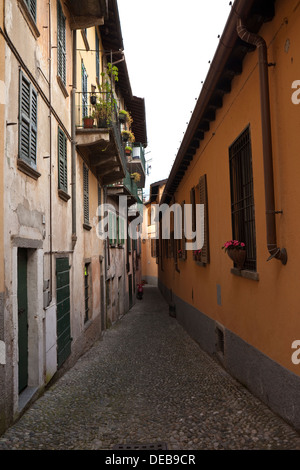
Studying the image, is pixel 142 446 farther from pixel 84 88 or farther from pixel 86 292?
pixel 84 88

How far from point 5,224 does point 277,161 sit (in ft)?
10.1

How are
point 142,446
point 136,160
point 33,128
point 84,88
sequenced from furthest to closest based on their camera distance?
point 136,160 < point 84,88 < point 33,128 < point 142,446

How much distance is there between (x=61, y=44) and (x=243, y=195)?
184 inches

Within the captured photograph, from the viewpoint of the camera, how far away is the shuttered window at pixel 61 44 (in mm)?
7324

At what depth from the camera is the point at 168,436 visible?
13.8 feet

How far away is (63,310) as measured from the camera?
281 inches

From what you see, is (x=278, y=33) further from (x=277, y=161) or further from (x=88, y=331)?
(x=88, y=331)

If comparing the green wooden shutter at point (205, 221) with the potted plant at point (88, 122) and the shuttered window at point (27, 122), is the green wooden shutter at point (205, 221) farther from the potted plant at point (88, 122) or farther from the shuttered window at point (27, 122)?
the shuttered window at point (27, 122)

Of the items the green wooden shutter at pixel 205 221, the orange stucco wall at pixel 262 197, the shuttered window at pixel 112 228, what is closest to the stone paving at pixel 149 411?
the orange stucco wall at pixel 262 197

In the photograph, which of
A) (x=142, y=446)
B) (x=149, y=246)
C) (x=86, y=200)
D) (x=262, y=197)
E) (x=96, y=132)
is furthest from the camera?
(x=149, y=246)

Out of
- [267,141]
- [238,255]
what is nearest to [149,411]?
[238,255]

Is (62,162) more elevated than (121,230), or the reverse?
(62,162)

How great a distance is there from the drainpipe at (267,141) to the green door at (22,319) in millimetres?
3229
